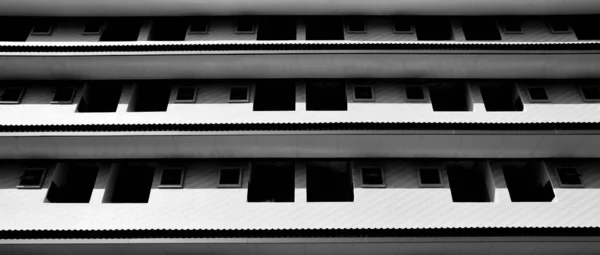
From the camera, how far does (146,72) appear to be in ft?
53.1

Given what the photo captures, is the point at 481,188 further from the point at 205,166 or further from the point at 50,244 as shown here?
the point at 50,244

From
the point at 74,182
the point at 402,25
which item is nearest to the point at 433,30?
the point at 402,25

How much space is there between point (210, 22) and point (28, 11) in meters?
5.83

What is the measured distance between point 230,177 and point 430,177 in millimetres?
5569

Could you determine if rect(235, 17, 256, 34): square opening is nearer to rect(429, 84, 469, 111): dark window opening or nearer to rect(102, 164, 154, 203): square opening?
rect(102, 164, 154, 203): square opening

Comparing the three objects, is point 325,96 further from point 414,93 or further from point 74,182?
point 74,182

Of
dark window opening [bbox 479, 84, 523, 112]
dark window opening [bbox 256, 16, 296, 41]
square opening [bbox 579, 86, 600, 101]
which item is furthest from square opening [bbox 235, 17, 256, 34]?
square opening [bbox 579, 86, 600, 101]

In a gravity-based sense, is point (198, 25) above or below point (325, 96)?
above

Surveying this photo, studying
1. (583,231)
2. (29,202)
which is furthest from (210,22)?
(583,231)

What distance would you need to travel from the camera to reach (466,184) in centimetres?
1532

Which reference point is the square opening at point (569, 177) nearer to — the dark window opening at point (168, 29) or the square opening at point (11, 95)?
the dark window opening at point (168, 29)

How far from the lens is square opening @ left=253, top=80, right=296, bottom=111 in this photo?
A: 16797 mm

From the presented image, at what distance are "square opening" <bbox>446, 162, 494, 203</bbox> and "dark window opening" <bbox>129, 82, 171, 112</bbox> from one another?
8945 millimetres

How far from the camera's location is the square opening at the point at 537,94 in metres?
15.8
